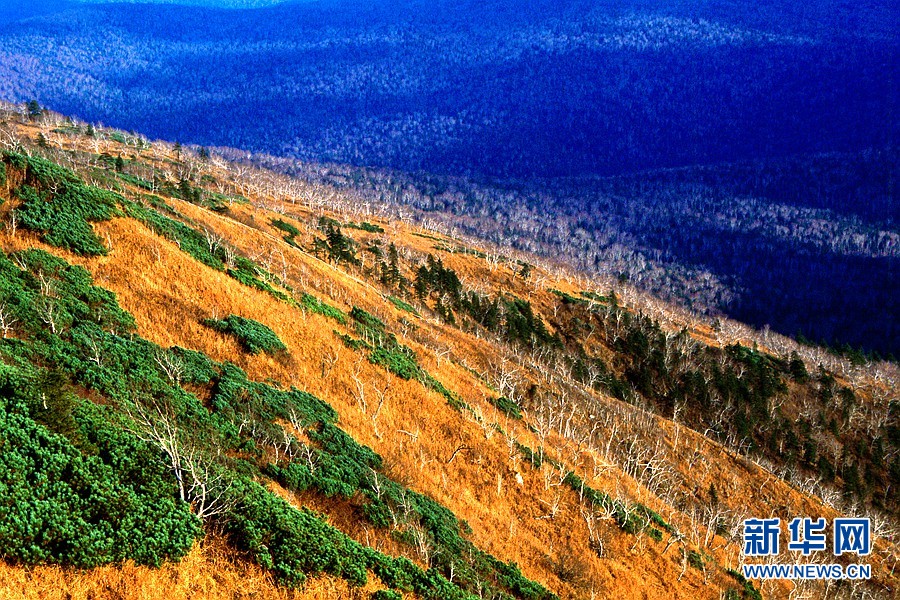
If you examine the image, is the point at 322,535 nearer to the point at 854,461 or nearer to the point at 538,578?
the point at 538,578

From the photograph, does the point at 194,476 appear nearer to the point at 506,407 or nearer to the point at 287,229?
the point at 506,407

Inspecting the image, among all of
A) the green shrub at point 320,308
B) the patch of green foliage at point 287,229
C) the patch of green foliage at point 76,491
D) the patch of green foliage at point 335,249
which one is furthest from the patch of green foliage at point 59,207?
the patch of green foliage at point 287,229

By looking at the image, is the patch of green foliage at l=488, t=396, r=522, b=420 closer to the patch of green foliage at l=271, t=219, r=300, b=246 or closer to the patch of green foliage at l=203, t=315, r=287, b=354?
the patch of green foliage at l=203, t=315, r=287, b=354

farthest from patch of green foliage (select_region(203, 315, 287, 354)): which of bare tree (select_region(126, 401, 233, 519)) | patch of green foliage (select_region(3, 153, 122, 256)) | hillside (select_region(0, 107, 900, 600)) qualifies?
bare tree (select_region(126, 401, 233, 519))

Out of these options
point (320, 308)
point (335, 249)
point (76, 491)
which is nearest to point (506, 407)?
point (320, 308)

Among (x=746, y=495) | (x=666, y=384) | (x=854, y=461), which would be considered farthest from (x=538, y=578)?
(x=854, y=461)
